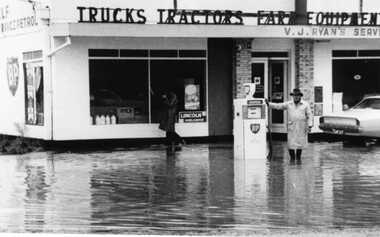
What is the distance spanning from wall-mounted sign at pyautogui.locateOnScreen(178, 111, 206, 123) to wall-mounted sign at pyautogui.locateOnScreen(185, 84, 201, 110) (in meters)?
0.15

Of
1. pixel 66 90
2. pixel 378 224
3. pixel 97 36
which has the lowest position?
pixel 378 224

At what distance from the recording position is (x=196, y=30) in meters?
21.4

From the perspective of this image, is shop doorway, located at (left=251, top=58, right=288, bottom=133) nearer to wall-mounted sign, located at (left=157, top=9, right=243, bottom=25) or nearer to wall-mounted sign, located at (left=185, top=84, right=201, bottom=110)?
wall-mounted sign, located at (left=157, top=9, right=243, bottom=25)

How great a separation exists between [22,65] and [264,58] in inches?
289

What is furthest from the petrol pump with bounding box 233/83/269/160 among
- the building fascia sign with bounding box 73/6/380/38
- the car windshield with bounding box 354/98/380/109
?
the car windshield with bounding box 354/98/380/109

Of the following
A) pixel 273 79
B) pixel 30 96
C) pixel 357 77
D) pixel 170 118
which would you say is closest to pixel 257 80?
pixel 273 79

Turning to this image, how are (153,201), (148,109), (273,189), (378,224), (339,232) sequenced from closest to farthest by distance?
1. (339,232)
2. (378,224)
3. (153,201)
4. (273,189)
5. (148,109)

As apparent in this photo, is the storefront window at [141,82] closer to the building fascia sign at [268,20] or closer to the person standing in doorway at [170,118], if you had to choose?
the person standing in doorway at [170,118]

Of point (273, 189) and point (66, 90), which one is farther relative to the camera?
point (66, 90)

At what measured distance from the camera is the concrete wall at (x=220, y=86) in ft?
76.0

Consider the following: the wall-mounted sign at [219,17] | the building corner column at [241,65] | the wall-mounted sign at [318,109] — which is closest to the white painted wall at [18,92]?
the wall-mounted sign at [219,17]

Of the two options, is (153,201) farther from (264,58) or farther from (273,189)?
(264,58)

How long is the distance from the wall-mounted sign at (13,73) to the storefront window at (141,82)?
3.90 m

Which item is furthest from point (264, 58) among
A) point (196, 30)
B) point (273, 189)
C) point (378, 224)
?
point (378, 224)
